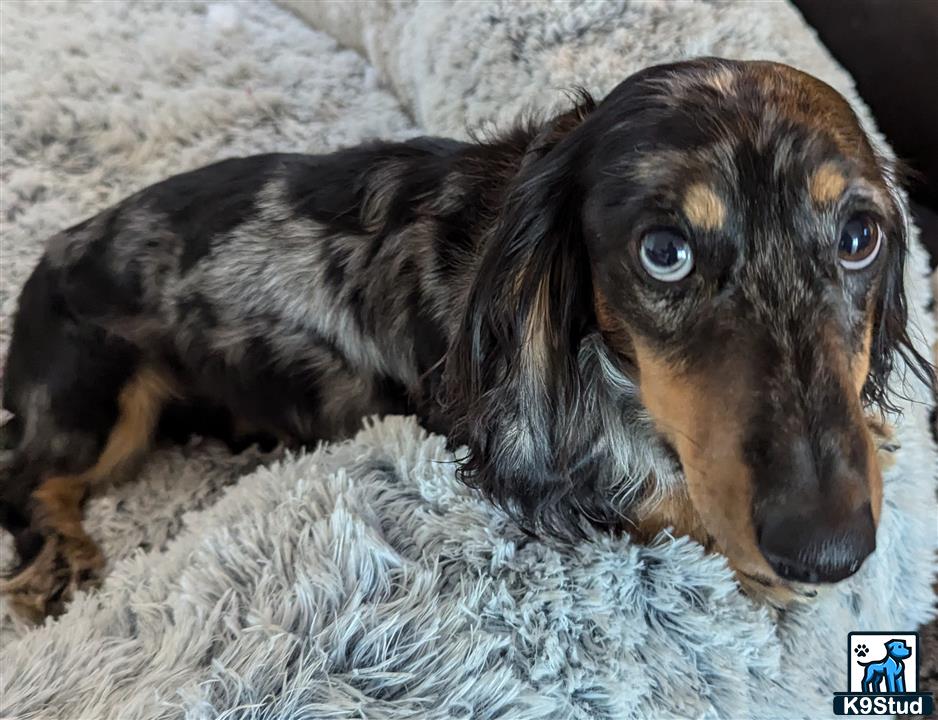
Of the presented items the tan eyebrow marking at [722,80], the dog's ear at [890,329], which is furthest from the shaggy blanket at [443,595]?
the tan eyebrow marking at [722,80]

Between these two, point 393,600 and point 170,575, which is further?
point 170,575

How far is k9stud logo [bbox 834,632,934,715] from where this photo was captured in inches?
58.7

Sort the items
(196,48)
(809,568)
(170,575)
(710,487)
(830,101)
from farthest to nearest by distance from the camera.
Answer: (196,48) < (170,575) < (830,101) < (710,487) < (809,568)

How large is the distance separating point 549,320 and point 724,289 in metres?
0.33

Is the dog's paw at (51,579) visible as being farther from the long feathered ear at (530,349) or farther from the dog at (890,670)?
the dog at (890,670)

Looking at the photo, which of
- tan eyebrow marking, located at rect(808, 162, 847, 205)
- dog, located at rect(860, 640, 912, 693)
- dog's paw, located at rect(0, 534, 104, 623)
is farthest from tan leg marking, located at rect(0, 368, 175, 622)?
dog, located at rect(860, 640, 912, 693)

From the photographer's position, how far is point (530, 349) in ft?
4.60

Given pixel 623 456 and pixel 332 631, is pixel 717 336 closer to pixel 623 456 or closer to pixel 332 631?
pixel 623 456

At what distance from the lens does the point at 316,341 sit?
5.97ft

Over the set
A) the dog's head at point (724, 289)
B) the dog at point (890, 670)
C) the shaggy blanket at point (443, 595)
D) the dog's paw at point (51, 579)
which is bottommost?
the dog at point (890, 670)

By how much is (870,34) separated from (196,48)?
2055 millimetres

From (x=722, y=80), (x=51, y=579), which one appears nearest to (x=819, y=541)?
(x=722, y=80)

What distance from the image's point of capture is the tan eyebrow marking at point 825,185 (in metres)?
1.11

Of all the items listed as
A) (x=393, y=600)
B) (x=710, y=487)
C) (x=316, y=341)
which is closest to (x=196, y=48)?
(x=316, y=341)
